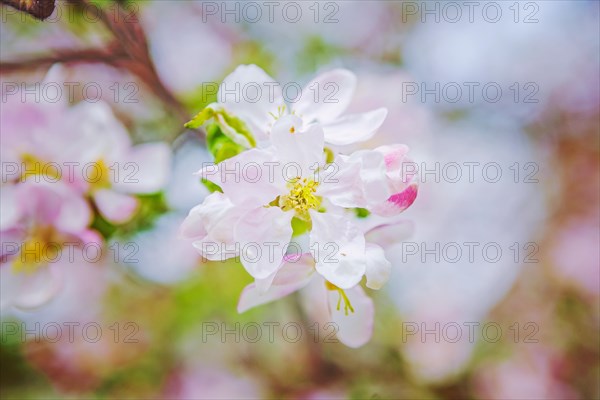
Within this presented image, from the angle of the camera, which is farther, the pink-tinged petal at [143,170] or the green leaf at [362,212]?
the pink-tinged petal at [143,170]

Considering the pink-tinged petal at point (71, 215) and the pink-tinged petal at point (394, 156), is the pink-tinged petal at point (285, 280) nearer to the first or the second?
the pink-tinged petal at point (394, 156)

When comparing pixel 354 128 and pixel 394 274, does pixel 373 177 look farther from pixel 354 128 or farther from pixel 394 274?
pixel 394 274

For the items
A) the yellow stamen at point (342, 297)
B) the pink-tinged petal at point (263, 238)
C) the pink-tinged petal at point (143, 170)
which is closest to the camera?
the pink-tinged petal at point (263, 238)

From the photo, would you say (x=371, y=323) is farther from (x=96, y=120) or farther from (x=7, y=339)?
(x=7, y=339)

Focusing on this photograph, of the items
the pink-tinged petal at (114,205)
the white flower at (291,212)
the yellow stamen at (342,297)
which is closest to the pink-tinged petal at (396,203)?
the white flower at (291,212)

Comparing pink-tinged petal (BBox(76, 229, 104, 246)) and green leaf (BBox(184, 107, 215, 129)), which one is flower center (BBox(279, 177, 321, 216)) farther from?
pink-tinged petal (BBox(76, 229, 104, 246))

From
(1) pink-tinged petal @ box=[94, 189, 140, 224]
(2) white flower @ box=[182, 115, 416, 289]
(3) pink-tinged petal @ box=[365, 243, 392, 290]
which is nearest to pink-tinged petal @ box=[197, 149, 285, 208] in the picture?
(2) white flower @ box=[182, 115, 416, 289]

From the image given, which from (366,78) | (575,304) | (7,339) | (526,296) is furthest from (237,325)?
(575,304)
